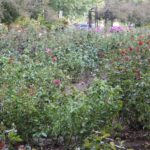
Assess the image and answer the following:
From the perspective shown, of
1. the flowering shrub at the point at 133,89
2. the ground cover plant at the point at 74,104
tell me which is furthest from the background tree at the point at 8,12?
the flowering shrub at the point at 133,89

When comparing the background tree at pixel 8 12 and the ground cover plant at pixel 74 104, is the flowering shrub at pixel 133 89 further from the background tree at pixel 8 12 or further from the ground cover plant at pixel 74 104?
the background tree at pixel 8 12

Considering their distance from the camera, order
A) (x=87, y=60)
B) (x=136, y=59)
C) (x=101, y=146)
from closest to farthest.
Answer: (x=101, y=146)
(x=136, y=59)
(x=87, y=60)

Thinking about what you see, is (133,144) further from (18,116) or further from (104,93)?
(18,116)

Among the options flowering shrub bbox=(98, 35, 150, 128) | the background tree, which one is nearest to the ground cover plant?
flowering shrub bbox=(98, 35, 150, 128)

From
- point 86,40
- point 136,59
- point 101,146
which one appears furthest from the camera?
point 86,40

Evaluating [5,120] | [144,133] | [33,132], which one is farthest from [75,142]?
[144,133]

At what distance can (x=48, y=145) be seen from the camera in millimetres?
4527

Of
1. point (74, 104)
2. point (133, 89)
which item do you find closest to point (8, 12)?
point (133, 89)

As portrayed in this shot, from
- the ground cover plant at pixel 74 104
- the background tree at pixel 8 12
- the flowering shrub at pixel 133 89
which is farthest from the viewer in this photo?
the background tree at pixel 8 12

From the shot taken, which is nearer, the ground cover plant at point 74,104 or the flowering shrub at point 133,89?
the ground cover plant at point 74,104

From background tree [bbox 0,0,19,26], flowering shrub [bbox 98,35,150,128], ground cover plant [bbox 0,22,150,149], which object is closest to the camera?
ground cover plant [bbox 0,22,150,149]

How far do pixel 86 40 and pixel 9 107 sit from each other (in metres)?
7.57

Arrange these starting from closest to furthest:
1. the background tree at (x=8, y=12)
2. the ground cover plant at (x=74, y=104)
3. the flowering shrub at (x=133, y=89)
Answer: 1. the ground cover plant at (x=74, y=104)
2. the flowering shrub at (x=133, y=89)
3. the background tree at (x=8, y=12)

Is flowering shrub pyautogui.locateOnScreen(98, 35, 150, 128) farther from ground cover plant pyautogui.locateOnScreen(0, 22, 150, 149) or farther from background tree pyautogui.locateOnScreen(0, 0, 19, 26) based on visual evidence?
background tree pyautogui.locateOnScreen(0, 0, 19, 26)
